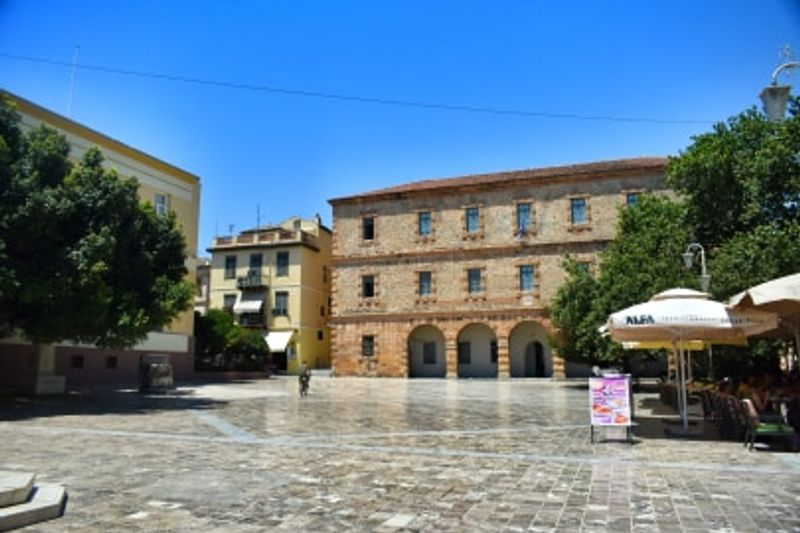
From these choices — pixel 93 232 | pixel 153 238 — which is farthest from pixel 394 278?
pixel 93 232

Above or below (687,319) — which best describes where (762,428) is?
below

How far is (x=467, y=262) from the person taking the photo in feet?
133

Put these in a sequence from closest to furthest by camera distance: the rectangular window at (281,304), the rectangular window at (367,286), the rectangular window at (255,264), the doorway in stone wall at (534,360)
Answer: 1. the doorway in stone wall at (534,360)
2. the rectangular window at (367,286)
3. the rectangular window at (281,304)
4. the rectangular window at (255,264)

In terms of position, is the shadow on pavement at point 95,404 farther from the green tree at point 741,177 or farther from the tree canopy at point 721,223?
the green tree at point 741,177

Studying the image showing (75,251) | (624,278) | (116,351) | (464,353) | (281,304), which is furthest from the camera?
(281,304)

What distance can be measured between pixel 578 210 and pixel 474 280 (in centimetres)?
760

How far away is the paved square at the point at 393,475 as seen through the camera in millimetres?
5980

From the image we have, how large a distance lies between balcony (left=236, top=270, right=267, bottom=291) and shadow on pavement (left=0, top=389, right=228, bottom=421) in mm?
26390

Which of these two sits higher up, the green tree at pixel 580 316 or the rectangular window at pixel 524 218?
the rectangular window at pixel 524 218

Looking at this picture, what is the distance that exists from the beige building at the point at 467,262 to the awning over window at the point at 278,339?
23.0 ft

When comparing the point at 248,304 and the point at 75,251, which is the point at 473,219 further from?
the point at 75,251

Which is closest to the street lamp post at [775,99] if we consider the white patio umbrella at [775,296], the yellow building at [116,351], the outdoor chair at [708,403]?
the white patio umbrella at [775,296]

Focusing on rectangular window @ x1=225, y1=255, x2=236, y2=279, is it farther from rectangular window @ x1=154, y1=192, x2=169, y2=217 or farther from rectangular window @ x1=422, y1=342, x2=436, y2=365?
rectangular window @ x1=154, y1=192, x2=169, y2=217

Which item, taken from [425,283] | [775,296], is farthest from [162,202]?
[775,296]
